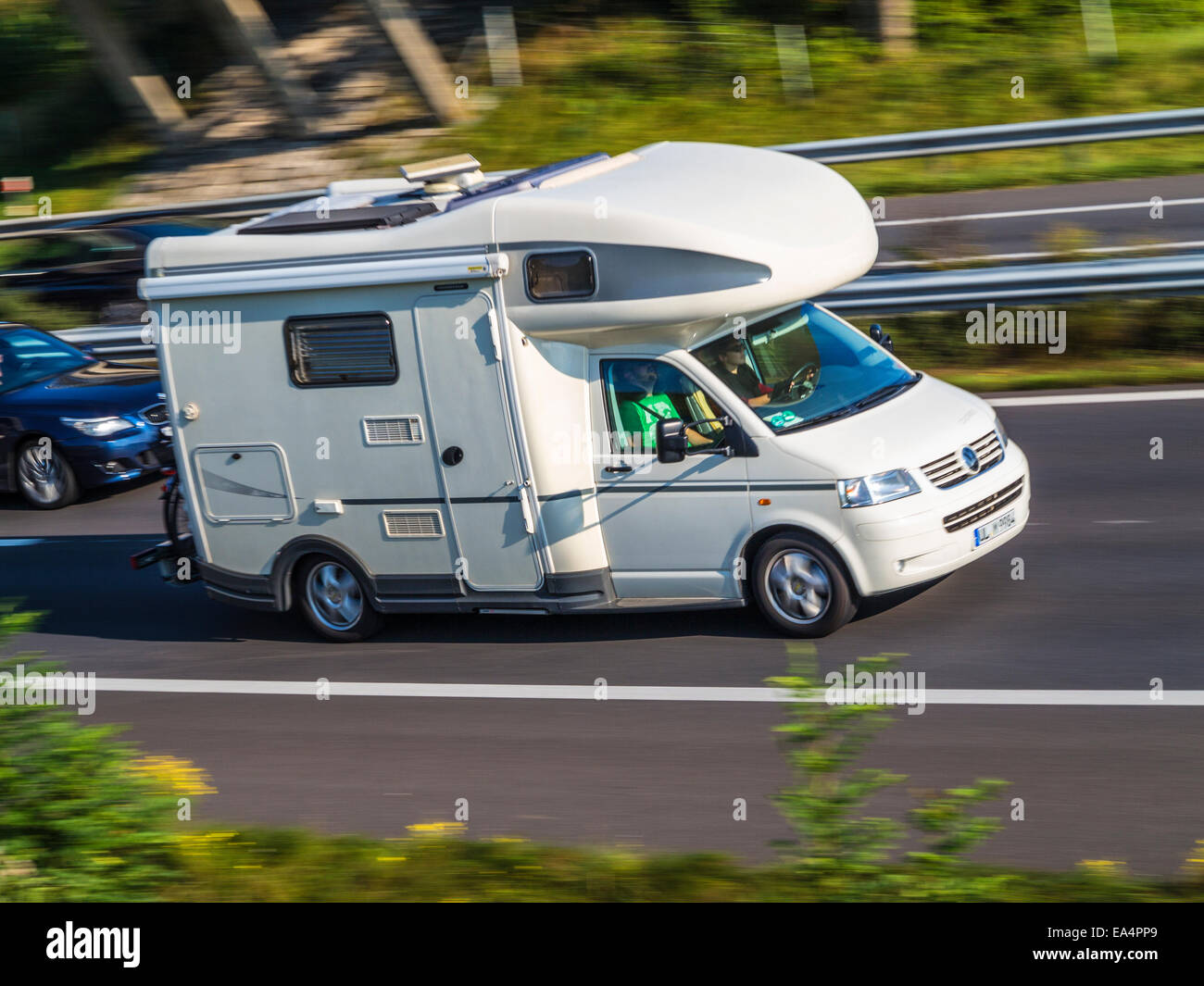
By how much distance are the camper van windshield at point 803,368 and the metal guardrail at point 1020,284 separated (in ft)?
13.3

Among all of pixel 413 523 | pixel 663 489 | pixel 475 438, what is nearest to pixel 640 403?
pixel 663 489

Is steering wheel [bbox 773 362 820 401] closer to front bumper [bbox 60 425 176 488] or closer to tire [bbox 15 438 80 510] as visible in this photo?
front bumper [bbox 60 425 176 488]

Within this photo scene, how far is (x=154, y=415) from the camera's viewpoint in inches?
532

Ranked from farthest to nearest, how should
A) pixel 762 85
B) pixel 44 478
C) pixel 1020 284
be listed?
pixel 762 85, pixel 44 478, pixel 1020 284

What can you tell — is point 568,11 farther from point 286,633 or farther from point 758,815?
point 758,815

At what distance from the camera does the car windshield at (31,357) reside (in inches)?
557

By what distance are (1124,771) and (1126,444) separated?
4.94 metres

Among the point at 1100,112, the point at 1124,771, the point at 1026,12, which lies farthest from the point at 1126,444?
the point at 1026,12

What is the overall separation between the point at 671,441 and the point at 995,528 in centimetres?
196

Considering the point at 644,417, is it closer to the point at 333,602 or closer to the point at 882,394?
the point at 882,394

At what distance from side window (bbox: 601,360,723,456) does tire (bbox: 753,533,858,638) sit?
2.58 ft

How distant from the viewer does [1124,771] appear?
21.9 feet

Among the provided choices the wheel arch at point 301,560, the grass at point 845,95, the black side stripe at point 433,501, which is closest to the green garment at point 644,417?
the black side stripe at point 433,501

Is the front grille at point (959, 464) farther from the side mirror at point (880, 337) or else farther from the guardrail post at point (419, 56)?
the guardrail post at point (419, 56)
